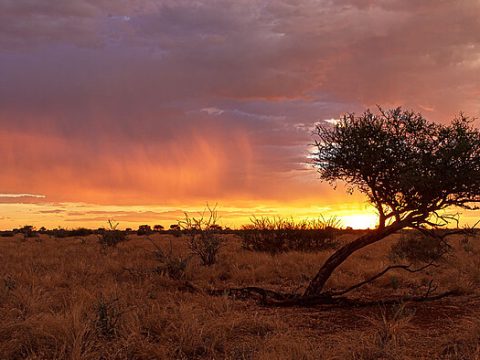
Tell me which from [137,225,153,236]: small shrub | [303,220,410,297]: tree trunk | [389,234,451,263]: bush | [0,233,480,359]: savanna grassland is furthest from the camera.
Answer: [137,225,153,236]: small shrub

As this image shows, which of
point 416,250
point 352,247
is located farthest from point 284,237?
point 352,247

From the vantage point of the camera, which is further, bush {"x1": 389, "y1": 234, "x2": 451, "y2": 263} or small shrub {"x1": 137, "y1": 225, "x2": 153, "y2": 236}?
small shrub {"x1": 137, "y1": 225, "x2": 153, "y2": 236}

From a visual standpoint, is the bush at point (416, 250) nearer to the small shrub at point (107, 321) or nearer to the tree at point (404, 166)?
the tree at point (404, 166)

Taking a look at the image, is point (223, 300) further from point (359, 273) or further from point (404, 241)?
Result: point (404, 241)

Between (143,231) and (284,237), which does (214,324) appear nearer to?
(284,237)

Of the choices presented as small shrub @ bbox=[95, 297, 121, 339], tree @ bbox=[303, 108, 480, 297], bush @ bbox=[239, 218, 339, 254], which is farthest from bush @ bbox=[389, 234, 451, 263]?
small shrub @ bbox=[95, 297, 121, 339]

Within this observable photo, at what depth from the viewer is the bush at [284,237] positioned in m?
26.6

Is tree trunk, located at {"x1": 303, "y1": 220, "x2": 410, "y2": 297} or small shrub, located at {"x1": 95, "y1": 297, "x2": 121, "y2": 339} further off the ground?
tree trunk, located at {"x1": 303, "y1": 220, "x2": 410, "y2": 297}

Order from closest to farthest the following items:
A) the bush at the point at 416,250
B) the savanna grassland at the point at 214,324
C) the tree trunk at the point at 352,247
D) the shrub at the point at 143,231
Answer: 1. the savanna grassland at the point at 214,324
2. the tree trunk at the point at 352,247
3. the bush at the point at 416,250
4. the shrub at the point at 143,231

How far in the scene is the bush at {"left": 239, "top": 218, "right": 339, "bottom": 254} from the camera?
26.6m

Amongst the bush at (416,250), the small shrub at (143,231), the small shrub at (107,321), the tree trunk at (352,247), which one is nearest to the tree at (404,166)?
the tree trunk at (352,247)

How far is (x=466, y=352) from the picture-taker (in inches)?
291

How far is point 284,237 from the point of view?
87.5ft

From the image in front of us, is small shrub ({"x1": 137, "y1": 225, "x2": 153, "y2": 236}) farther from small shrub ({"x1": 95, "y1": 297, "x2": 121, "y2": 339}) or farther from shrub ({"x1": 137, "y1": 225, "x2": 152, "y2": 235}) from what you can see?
small shrub ({"x1": 95, "y1": 297, "x2": 121, "y2": 339})
